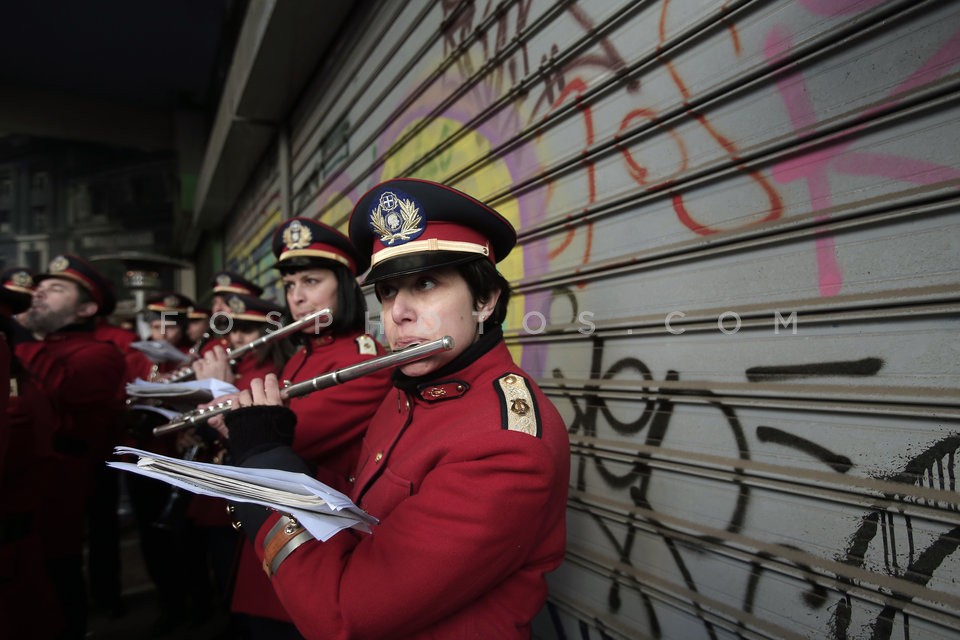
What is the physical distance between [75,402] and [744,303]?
15.5ft

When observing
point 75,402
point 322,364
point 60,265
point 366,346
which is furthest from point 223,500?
point 60,265

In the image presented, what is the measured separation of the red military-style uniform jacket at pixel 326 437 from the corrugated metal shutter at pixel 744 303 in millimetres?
855

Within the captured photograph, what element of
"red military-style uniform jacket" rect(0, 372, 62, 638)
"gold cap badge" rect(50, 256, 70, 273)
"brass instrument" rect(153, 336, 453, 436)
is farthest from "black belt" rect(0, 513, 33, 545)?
"gold cap badge" rect(50, 256, 70, 273)

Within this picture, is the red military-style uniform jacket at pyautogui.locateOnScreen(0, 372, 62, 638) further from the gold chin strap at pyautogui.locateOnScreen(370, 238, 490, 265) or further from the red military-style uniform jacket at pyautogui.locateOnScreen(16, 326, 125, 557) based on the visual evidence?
the gold chin strap at pyautogui.locateOnScreen(370, 238, 490, 265)

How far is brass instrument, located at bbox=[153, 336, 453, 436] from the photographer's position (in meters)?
1.43

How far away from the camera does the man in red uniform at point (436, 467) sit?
1.10m

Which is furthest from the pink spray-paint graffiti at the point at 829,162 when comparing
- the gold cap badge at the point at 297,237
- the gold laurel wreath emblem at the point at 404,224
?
the gold cap badge at the point at 297,237

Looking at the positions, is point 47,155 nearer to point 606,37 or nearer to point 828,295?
point 606,37

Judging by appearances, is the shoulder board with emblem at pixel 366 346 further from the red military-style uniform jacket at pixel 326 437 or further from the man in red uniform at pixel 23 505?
the man in red uniform at pixel 23 505

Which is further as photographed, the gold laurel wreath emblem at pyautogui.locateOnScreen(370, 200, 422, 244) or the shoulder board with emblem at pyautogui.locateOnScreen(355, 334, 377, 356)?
the shoulder board with emblem at pyautogui.locateOnScreen(355, 334, 377, 356)

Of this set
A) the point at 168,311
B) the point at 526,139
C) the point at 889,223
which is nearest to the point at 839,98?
the point at 889,223

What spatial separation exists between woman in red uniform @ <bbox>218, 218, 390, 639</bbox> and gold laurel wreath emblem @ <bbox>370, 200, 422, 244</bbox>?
2.88 ft

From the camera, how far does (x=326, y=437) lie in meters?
2.24

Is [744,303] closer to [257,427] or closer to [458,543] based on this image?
[458,543]
